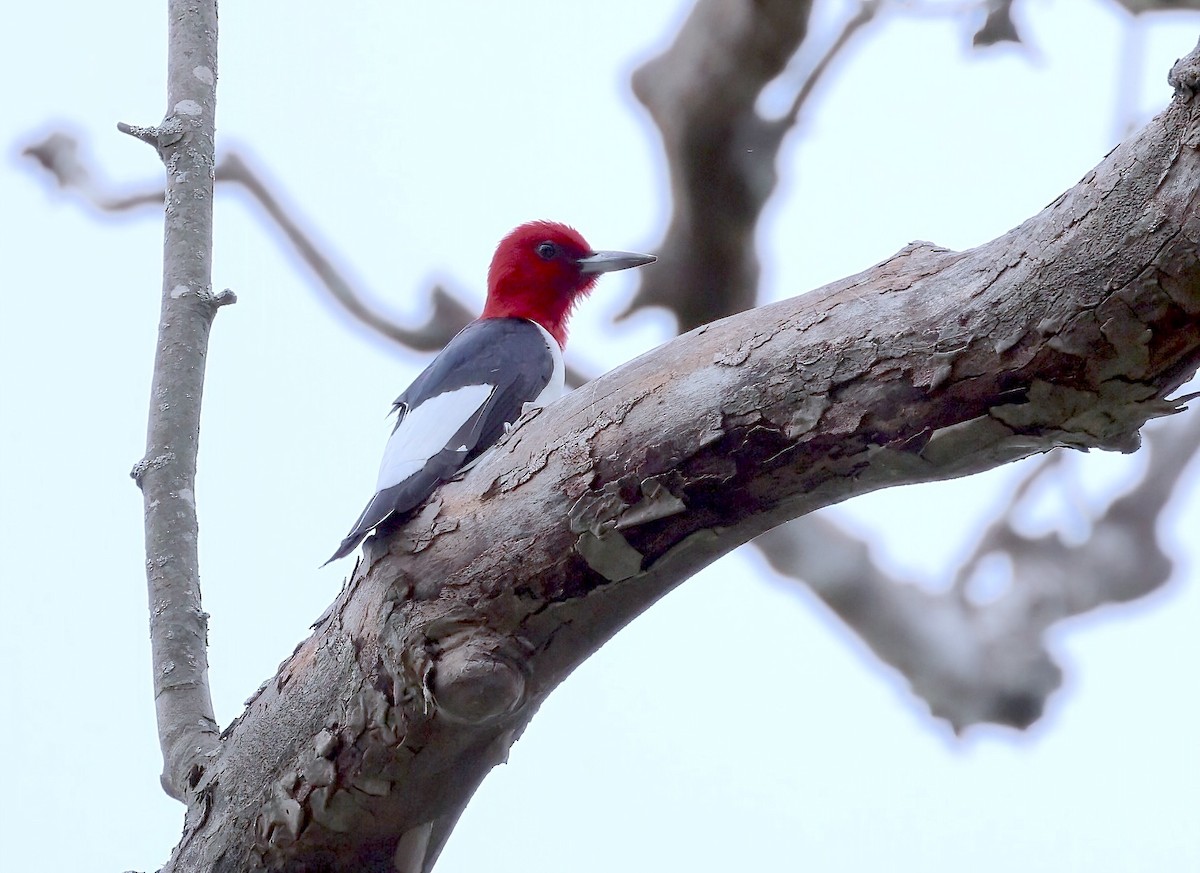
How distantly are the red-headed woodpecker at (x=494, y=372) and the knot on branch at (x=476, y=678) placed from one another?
0.74 feet

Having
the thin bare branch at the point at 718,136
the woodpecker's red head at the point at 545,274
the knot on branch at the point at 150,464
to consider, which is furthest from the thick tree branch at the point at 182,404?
the thin bare branch at the point at 718,136

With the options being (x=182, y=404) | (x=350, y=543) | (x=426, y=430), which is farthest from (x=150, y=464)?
(x=350, y=543)

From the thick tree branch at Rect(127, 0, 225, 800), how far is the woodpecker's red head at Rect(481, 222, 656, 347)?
91 centimetres

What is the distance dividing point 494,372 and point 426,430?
Result: 1.27ft

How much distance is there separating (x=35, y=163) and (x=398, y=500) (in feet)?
9.02

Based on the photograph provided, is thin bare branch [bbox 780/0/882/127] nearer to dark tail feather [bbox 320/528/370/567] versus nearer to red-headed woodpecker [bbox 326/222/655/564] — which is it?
red-headed woodpecker [bbox 326/222/655/564]

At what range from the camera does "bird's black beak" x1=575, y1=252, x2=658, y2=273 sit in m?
3.06

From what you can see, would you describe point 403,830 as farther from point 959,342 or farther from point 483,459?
point 959,342

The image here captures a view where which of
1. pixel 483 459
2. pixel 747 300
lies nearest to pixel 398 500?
pixel 483 459

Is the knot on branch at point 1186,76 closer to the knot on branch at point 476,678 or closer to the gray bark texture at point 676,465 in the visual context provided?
the gray bark texture at point 676,465

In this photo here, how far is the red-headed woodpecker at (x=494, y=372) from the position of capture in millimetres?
1674

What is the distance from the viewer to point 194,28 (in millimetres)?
2611

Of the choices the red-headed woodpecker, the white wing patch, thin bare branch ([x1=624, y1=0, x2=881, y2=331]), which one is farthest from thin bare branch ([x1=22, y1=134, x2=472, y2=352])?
the white wing patch

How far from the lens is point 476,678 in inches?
54.5
